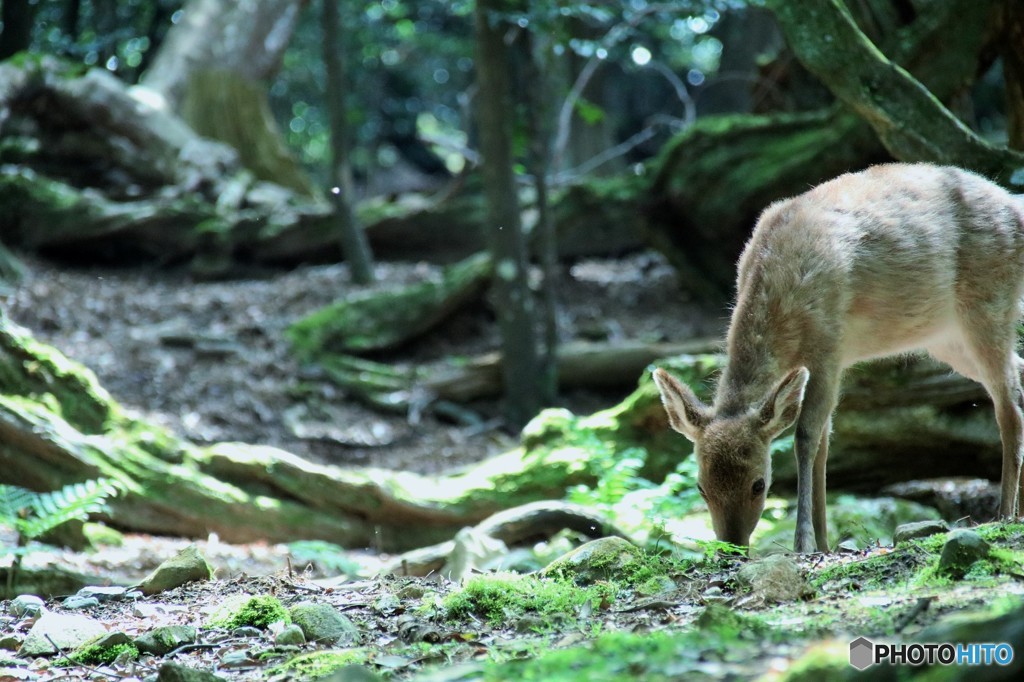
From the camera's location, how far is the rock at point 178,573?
5.82 m

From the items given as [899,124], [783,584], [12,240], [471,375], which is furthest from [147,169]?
[783,584]

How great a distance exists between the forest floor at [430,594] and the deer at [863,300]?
1.09 metres

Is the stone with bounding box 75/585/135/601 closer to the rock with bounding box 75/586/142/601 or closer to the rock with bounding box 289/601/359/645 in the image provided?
the rock with bounding box 75/586/142/601

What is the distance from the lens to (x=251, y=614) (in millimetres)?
4949

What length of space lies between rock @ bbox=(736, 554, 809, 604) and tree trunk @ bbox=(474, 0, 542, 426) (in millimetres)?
7103

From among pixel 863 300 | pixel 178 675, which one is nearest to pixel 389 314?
pixel 863 300

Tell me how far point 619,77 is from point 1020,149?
22.0 meters

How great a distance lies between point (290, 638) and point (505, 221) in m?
7.41

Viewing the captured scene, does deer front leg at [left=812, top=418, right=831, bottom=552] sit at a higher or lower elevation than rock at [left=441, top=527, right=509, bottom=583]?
higher

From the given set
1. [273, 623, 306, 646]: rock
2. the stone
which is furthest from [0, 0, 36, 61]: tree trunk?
[273, 623, 306, 646]: rock

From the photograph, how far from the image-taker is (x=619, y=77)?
29.1 meters

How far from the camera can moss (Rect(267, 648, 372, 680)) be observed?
3980 mm

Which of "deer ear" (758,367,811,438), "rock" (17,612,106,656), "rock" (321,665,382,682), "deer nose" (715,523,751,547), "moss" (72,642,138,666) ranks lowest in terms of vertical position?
"deer nose" (715,523,751,547)

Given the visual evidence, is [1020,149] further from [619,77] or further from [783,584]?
[619,77]
